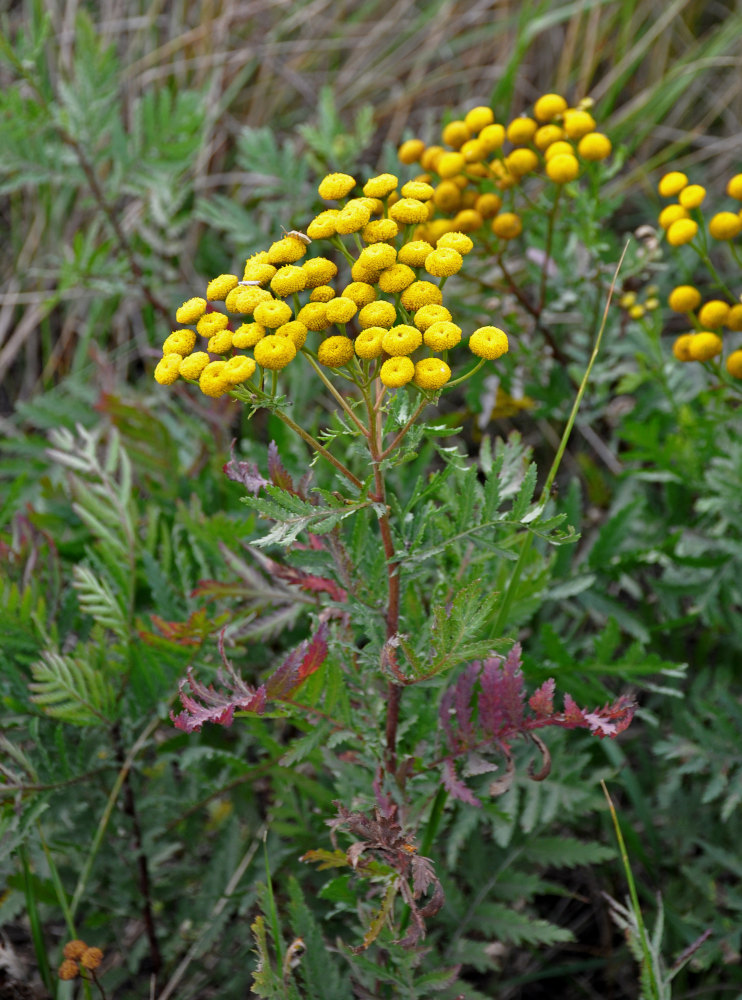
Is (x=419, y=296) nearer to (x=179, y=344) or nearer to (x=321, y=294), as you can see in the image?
(x=321, y=294)

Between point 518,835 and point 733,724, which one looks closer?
point 518,835

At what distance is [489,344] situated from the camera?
3.79 ft

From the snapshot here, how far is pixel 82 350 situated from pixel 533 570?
84.3 inches

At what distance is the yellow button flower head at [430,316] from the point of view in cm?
111

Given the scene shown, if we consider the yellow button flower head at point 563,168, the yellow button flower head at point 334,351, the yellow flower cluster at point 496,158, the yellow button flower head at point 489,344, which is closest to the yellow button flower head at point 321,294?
the yellow button flower head at point 334,351

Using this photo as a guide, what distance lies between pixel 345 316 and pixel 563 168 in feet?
2.97

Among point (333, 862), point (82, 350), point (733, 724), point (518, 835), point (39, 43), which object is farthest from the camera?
point (82, 350)

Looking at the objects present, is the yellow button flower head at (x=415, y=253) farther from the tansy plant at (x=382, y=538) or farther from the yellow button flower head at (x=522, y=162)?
the yellow button flower head at (x=522, y=162)

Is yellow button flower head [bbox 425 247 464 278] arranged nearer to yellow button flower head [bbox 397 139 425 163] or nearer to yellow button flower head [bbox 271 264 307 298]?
yellow button flower head [bbox 271 264 307 298]

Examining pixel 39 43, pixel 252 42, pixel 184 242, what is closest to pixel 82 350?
pixel 184 242

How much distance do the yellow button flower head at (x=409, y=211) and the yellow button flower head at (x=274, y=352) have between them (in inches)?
11.3

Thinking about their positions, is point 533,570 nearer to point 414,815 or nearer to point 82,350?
point 414,815

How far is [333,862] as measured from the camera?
4.11 ft

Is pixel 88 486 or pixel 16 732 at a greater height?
pixel 88 486
